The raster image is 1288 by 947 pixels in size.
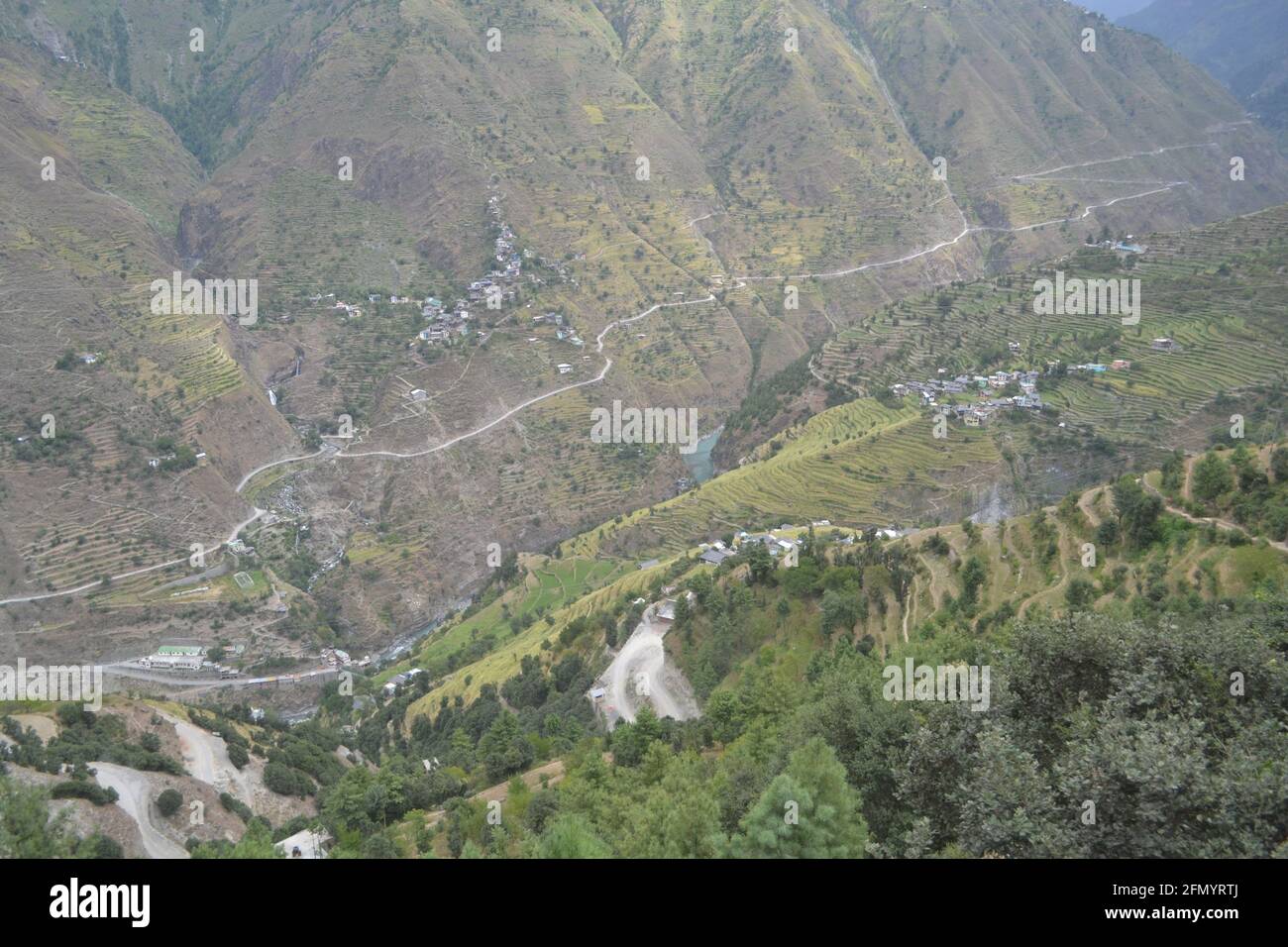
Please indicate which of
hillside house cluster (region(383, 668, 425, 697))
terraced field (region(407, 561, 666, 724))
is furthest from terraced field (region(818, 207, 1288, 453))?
hillside house cluster (region(383, 668, 425, 697))

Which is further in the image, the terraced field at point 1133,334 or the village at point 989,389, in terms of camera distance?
the village at point 989,389

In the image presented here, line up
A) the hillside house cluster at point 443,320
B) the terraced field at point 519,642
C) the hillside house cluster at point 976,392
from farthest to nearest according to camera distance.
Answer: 1. the hillside house cluster at point 443,320
2. the hillside house cluster at point 976,392
3. the terraced field at point 519,642

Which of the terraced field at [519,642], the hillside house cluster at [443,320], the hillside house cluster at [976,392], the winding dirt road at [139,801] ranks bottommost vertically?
the winding dirt road at [139,801]

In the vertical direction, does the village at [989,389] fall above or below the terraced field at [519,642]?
above

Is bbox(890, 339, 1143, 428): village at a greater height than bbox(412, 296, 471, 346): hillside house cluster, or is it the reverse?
bbox(412, 296, 471, 346): hillside house cluster

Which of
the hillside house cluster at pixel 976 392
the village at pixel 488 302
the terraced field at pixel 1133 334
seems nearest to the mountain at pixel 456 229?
the village at pixel 488 302

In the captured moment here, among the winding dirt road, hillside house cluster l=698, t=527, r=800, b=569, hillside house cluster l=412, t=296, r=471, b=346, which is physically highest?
hillside house cluster l=412, t=296, r=471, b=346

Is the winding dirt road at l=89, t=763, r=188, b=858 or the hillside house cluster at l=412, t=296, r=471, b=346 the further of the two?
the hillside house cluster at l=412, t=296, r=471, b=346

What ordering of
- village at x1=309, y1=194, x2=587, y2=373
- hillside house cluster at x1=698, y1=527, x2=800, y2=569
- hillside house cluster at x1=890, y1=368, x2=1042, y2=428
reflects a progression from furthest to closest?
village at x1=309, y1=194, x2=587, y2=373, hillside house cluster at x1=890, y1=368, x2=1042, y2=428, hillside house cluster at x1=698, y1=527, x2=800, y2=569

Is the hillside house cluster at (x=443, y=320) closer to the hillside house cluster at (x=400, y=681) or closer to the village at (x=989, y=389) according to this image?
the hillside house cluster at (x=400, y=681)

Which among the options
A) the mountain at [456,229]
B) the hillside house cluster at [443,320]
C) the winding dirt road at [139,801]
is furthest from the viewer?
the hillside house cluster at [443,320]

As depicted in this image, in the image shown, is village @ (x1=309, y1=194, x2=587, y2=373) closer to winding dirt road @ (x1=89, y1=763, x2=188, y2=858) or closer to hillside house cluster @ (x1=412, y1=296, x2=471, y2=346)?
hillside house cluster @ (x1=412, y1=296, x2=471, y2=346)
